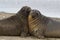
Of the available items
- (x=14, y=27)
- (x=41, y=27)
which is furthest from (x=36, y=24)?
(x=14, y=27)

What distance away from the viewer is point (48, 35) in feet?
11.5

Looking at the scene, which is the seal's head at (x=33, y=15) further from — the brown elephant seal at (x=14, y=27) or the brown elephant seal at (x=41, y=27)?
the brown elephant seal at (x=14, y=27)

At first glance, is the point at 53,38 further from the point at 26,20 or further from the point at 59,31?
the point at 26,20

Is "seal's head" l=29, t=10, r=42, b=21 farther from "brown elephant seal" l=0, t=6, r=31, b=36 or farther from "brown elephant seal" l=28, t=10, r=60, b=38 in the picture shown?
"brown elephant seal" l=0, t=6, r=31, b=36

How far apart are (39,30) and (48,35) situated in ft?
0.49

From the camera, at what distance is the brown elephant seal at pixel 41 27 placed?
3.48 metres

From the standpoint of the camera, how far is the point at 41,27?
3.50 metres

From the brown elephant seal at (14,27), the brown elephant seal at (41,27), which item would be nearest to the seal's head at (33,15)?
the brown elephant seal at (41,27)

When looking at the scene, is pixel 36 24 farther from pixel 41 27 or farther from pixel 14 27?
pixel 14 27

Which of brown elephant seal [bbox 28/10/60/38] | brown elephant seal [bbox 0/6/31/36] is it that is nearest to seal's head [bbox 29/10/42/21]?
brown elephant seal [bbox 28/10/60/38]

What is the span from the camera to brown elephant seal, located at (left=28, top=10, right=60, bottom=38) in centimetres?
348

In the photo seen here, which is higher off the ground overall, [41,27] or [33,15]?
[33,15]

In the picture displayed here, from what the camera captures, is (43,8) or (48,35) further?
(43,8)

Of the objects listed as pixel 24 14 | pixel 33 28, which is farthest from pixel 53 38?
pixel 24 14
